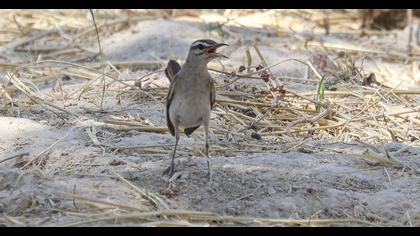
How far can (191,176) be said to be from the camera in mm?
4758

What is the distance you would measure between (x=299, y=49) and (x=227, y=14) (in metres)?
1.77

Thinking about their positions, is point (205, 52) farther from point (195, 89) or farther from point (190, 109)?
point (190, 109)

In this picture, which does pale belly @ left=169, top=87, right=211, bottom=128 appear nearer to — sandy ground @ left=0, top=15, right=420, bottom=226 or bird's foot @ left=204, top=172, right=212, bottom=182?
sandy ground @ left=0, top=15, right=420, bottom=226

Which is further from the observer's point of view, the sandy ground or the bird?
the bird

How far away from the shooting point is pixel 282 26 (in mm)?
9664

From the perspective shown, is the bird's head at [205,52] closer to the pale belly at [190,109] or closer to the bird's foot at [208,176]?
the pale belly at [190,109]

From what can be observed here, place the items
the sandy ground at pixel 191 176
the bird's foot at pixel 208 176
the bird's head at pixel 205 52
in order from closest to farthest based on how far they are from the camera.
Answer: the sandy ground at pixel 191 176 → the bird's foot at pixel 208 176 → the bird's head at pixel 205 52

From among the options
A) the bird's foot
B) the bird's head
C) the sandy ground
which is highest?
the bird's head

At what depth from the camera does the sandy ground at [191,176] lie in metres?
4.42

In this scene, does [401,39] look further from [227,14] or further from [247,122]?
[247,122]

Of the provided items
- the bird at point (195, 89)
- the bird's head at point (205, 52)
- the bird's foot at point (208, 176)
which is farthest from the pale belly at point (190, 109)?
the bird's foot at point (208, 176)

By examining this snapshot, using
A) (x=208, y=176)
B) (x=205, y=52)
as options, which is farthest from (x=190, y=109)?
(x=208, y=176)

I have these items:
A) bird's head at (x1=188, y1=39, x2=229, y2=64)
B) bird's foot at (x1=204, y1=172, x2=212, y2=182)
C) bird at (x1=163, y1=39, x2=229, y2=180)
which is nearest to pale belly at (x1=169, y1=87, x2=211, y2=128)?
bird at (x1=163, y1=39, x2=229, y2=180)

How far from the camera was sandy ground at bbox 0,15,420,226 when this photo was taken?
14.5 feet
